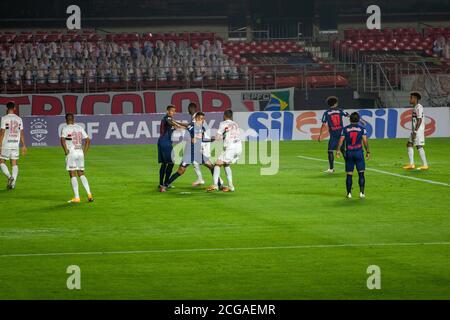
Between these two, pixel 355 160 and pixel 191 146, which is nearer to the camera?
pixel 355 160

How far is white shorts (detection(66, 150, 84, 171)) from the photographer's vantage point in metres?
21.0

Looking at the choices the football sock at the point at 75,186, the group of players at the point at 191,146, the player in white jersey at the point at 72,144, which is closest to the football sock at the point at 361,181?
the group of players at the point at 191,146

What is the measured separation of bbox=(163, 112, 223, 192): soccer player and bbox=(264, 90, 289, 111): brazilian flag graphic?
19.3m

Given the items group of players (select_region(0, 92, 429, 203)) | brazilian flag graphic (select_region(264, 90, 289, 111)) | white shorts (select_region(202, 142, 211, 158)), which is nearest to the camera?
group of players (select_region(0, 92, 429, 203))

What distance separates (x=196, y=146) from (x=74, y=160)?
3.80 meters

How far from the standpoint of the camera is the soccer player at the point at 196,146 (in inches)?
922

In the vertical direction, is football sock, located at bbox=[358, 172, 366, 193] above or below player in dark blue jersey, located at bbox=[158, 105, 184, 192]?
below

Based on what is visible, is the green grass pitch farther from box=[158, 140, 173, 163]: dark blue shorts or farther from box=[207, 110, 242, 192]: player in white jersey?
box=[158, 140, 173, 163]: dark blue shorts

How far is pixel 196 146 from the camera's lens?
23.8 m

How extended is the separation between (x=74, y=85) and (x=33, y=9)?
867cm

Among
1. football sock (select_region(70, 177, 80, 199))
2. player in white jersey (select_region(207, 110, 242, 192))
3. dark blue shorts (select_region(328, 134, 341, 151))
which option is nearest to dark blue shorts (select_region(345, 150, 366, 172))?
player in white jersey (select_region(207, 110, 242, 192))

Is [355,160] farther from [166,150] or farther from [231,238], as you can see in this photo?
[231,238]

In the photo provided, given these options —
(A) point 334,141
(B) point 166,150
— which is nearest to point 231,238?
(B) point 166,150
